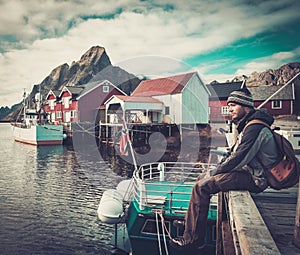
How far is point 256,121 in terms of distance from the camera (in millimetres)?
4152

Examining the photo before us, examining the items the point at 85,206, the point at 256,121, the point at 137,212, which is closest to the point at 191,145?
the point at 85,206

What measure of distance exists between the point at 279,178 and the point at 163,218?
4.92 metres

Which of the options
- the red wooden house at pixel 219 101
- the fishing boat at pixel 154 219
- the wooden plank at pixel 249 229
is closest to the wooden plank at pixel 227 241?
the wooden plank at pixel 249 229

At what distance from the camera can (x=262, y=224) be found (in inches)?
133

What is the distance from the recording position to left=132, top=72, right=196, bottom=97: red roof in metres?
44.8

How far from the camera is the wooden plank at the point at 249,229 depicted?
2.77 metres

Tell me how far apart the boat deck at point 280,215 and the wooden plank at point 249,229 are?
249 mm

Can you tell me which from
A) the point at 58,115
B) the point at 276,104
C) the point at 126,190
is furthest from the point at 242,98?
the point at 58,115

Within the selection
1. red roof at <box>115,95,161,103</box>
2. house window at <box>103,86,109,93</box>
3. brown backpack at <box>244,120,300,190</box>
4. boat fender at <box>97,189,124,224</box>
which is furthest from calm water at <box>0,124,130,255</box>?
house window at <box>103,86,109,93</box>

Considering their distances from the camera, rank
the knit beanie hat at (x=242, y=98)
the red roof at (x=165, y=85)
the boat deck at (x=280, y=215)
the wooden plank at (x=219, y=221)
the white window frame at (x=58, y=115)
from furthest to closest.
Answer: the white window frame at (x=58, y=115), the red roof at (x=165, y=85), the wooden plank at (x=219, y=221), the knit beanie hat at (x=242, y=98), the boat deck at (x=280, y=215)

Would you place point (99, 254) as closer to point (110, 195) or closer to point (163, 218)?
point (110, 195)

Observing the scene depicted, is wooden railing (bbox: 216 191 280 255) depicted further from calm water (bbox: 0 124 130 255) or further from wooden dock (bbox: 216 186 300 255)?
calm water (bbox: 0 124 130 255)

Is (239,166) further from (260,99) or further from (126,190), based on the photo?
(260,99)

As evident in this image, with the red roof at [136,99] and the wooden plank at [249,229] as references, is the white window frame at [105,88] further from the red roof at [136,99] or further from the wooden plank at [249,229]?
the wooden plank at [249,229]
